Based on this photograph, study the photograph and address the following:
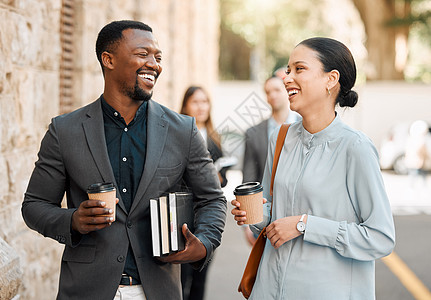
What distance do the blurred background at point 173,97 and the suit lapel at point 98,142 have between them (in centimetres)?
60

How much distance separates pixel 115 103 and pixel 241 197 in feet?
2.43

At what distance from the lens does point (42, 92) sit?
5266mm

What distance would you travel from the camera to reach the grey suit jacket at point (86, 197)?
9.36 feet

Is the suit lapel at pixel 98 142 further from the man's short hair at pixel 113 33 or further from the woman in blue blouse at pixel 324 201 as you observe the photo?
the woman in blue blouse at pixel 324 201

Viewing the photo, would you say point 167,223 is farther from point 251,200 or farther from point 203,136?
point 203,136

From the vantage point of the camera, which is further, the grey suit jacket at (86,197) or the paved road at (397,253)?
the paved road at (397,253)

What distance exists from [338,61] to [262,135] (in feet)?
8.80

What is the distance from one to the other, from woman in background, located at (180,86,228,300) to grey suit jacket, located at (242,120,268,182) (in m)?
0.26

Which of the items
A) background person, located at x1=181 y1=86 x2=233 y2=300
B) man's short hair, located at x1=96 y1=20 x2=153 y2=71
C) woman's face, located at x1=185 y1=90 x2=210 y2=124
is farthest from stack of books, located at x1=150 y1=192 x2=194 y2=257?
woman's face, located at x1=185 y1=90 x2=210 y2=124

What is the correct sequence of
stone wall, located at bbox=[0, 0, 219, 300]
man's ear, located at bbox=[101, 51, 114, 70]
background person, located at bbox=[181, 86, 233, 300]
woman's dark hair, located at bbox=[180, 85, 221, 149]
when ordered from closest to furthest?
man's ear, located at bbox=[101, 51, 114, 70], stone wall, located at bbox=[0, 0, 219, 300], background person, located at bbox=[181, 86, 233, 300], woman's dark hair, located at bbox=[180, 85, 221, 149]

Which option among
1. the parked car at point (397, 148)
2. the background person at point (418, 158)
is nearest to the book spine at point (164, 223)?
the background person at point (418, 158)

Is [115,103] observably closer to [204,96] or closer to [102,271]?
[102,271]

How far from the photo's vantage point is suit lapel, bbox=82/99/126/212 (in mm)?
2877

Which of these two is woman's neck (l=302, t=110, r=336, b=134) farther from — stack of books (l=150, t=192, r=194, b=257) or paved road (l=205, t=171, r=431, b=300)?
paved road (l=205, t=171, r=431, b=300)
